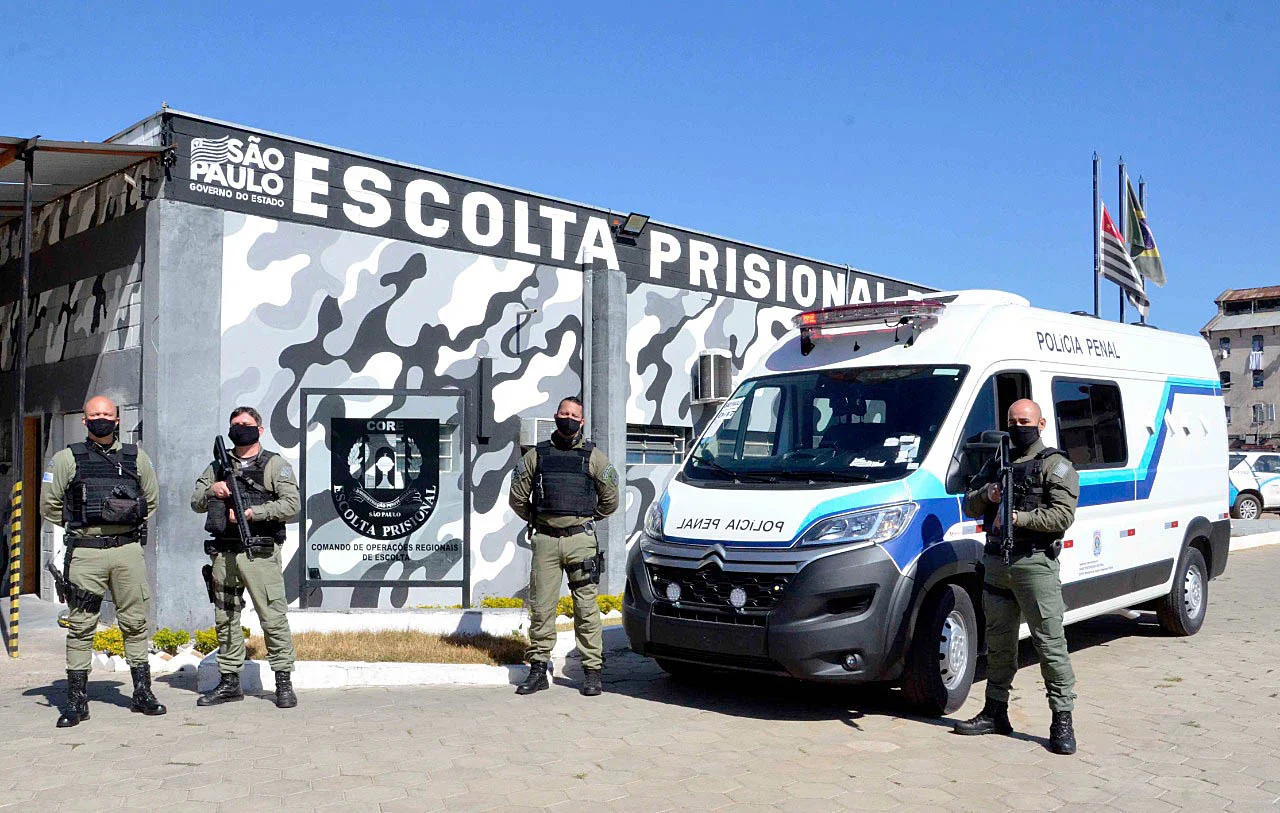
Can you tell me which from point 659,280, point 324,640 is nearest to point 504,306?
point 659,280

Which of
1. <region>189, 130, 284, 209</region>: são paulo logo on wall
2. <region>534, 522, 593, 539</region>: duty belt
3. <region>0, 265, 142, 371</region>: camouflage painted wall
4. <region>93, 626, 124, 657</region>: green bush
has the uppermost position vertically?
<region>189, 130, 284, 209</region>: são paulo logo on wall

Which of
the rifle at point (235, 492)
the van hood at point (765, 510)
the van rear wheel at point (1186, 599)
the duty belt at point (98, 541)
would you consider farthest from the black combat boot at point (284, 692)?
the van rear wheel at point (1186, 599)

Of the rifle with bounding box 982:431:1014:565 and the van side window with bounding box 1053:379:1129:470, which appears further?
the van side window with bounding box 1053:379:1129:470

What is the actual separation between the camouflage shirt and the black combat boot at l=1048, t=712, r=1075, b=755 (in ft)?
10.3

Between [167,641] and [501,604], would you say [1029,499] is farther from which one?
[167,641]

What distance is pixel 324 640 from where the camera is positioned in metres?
9.32

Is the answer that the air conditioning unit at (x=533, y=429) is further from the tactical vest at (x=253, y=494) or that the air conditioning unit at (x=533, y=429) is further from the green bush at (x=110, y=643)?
Answer: the tactical vest at (x=253, y=494)

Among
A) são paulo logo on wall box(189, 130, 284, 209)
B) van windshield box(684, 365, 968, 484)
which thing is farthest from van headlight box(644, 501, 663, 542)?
são paulo logo on wall box(189, 130, 284, 209)

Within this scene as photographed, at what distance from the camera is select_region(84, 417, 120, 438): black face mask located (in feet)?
22.9

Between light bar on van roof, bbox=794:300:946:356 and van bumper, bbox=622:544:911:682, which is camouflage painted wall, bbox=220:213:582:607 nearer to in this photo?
light bar on van roof, bbox=794:300:946:356

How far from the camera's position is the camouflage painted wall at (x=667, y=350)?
46.8 feet

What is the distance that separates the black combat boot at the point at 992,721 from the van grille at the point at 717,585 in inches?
50.0

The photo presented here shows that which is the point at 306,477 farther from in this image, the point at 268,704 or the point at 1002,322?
the point at 1002,322

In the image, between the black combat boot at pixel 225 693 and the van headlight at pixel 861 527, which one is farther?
the black combat boot at pixel 225 693
